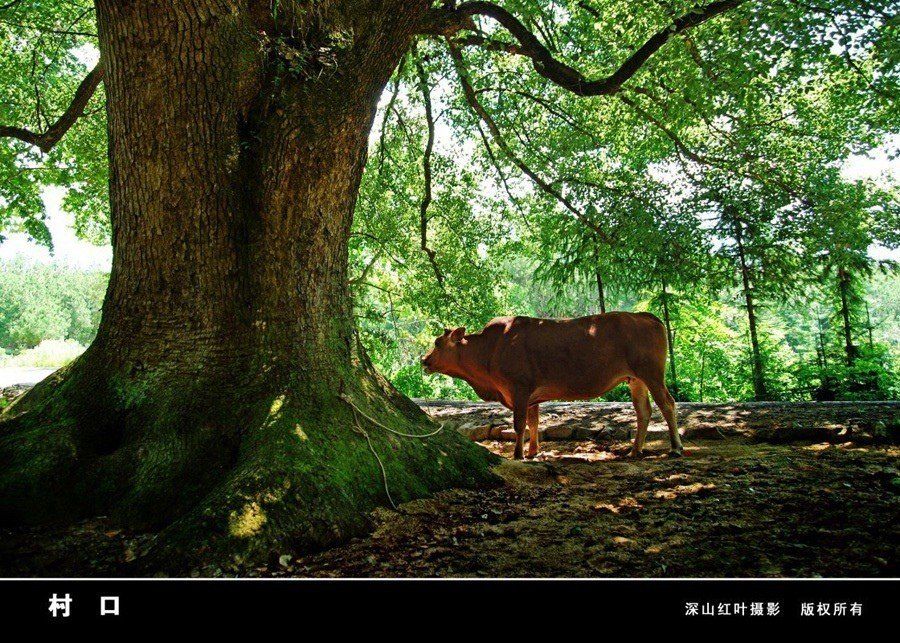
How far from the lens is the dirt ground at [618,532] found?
3.14 meters

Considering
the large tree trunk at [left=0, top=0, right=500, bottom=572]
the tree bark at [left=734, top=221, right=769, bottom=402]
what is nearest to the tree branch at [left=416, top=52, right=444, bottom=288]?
the large tree trunk at [left=0, top=0, right=500, bottom=572]

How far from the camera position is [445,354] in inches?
307

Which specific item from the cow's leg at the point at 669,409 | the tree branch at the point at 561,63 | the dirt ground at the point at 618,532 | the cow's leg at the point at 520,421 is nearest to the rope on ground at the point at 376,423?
the dirt ground at the point at 618,532

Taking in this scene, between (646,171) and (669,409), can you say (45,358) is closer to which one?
(646,171)

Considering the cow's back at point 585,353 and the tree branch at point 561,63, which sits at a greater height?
the tree branch at point 561,63

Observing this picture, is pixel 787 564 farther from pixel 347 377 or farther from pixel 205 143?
pixel 205 143

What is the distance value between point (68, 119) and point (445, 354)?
7147 mm

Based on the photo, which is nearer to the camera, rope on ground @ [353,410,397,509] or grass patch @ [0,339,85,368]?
rope on ground @ [353,410,397,509]

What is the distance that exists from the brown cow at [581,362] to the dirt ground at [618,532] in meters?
1.49

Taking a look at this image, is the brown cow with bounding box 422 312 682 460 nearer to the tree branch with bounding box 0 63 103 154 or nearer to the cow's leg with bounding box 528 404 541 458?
the cow's leg with bounding box 528 404 541 458

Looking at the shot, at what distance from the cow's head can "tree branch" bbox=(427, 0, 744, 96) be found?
3.50 metres

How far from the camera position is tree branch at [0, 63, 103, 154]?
8.41 metres

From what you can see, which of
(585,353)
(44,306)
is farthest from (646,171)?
(44,306)

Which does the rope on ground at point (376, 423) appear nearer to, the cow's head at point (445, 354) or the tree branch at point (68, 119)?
the cow's head at point (445, 354)
